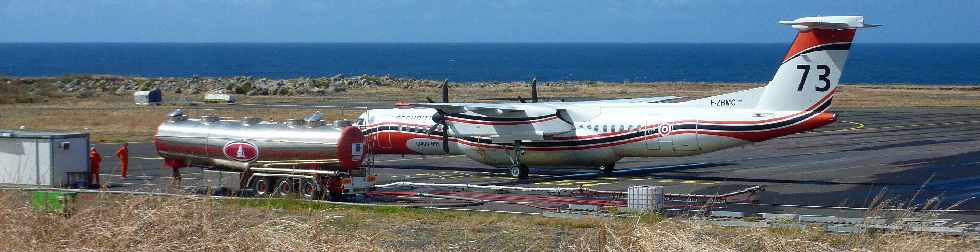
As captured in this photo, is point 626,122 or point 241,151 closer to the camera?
point 241,151

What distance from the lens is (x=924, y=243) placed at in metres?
15.8

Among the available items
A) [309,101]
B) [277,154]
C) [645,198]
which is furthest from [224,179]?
[309,101]

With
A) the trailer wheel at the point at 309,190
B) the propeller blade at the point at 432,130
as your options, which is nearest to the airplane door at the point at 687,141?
the propeller blade at the point at 432,130

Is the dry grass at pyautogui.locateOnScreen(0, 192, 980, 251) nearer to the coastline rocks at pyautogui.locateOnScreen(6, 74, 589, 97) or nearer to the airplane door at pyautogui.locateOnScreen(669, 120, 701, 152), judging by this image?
the airplane door at pyautogui.locateOnScreen(669, 120, 701, 152)

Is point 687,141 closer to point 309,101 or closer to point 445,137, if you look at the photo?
point 445,137

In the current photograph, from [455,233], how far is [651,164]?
18.9 metres

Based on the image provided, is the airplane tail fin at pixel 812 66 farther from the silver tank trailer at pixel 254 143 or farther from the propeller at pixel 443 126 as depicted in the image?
the silver tank trailer at pixel 254 143

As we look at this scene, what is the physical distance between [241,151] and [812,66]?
54.6 feet

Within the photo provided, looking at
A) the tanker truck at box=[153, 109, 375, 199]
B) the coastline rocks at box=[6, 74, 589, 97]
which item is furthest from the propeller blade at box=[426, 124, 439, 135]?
the coastline rocks at box=[6, 74, 589, 97]

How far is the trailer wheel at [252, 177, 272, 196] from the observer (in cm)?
3234

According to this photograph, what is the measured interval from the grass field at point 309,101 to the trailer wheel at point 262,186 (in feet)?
69.2

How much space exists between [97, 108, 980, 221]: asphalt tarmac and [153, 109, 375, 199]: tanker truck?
1581 millimetres

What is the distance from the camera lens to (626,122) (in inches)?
1479

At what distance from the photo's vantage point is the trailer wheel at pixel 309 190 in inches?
1237
